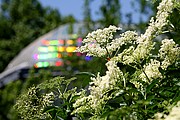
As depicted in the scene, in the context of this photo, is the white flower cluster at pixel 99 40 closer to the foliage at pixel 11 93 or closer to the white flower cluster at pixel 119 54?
the white flower cluster at pixel 119 54

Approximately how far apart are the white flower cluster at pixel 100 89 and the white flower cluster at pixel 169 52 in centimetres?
16

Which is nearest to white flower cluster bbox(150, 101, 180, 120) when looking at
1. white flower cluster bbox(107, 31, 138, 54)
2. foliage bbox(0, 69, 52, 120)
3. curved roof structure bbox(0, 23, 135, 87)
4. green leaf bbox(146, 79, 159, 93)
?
green leaf bbox(146, 79, 159, 93)

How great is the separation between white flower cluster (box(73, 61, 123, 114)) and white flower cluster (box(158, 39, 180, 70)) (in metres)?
0.16

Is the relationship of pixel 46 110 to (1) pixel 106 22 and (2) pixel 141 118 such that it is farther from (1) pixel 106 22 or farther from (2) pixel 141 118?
(1) pixel 106 22

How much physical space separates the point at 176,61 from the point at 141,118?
0.28 meters

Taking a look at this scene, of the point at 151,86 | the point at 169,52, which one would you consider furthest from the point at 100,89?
the point at 169,52

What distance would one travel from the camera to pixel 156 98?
1.56m

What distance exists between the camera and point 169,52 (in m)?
1.63

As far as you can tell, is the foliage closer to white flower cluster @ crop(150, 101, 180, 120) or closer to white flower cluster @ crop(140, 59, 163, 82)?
white flower cluster @ crop(140, 59, 163, 82)

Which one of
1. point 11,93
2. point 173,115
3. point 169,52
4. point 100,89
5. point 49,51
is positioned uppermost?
point 49,51

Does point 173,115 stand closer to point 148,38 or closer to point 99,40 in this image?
point 148,38

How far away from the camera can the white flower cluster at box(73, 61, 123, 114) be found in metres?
1.49

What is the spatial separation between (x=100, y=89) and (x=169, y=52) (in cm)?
26

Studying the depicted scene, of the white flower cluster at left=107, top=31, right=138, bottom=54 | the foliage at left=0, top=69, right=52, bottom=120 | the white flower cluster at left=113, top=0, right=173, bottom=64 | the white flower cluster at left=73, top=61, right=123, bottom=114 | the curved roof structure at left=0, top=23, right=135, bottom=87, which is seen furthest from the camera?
the curved roof structure at left=0, top=23, right=135, bottom=87
